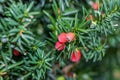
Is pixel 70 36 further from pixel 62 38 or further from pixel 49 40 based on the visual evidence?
pixel 49 40

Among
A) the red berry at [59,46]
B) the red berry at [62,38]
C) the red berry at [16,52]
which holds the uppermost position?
the red berry at [62,38]

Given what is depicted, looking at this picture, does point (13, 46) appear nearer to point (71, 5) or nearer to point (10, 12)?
point (10, 12)

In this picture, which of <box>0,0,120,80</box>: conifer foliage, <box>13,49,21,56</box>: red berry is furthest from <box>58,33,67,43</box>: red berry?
<box>13,49,21,56</box>: red berry

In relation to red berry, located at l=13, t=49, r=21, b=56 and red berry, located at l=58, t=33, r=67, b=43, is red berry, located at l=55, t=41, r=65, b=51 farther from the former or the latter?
red berry, located at l=13, t=49, r=21, b=56

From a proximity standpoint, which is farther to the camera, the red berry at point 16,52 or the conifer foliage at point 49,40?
the red berry at point 16,52

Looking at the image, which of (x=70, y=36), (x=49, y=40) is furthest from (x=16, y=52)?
(x=70, y=36)

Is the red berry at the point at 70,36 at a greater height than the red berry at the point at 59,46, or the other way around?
the red berry at the point at 70,36

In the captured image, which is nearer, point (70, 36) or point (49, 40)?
point (70, 36)

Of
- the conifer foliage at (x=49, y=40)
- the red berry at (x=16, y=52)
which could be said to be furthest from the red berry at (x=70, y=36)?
the red berry at (x=16, y=52)

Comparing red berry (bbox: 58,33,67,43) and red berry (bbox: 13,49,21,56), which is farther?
red berry (bbox: 13,49,21,56)

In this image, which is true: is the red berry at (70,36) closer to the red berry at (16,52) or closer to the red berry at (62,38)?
the red berry at (62,38)

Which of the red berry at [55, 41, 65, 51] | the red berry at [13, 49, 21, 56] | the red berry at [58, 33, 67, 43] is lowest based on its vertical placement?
the red berry at [13, 49, 21, 56]

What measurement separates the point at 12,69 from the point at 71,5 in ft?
1.97

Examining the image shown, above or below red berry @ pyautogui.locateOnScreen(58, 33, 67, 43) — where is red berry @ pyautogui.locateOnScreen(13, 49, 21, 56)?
below
